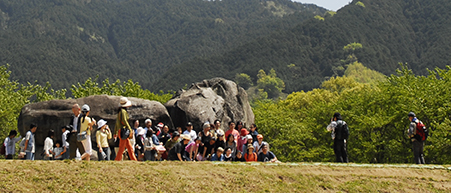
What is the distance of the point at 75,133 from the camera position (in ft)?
51.2

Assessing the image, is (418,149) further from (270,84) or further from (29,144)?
(270,84)

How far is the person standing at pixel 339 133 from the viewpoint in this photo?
18.8 meters

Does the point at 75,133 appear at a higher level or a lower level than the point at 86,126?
lower

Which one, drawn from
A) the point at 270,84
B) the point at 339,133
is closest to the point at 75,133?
the point at 339,133

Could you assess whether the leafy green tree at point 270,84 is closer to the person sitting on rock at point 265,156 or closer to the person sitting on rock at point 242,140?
the person sitting on rock at point 242,140

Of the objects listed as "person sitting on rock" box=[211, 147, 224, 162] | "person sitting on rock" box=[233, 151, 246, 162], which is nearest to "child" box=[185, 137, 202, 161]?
"person sitting on rock" box=[211, 147, 224, 162]

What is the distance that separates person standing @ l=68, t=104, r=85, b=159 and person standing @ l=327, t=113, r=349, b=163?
28.4ft

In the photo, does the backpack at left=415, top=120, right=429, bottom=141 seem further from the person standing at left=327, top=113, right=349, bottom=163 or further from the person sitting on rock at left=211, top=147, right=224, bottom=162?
the person sitting on rock at left=211, top=147, right=224, bottom=162

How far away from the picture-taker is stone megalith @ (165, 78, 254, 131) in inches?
1081

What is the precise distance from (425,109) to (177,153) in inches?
839

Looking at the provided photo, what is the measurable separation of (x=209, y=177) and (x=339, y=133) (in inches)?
228

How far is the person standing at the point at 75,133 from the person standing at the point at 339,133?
8.65m

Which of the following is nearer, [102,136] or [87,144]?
[87,144]

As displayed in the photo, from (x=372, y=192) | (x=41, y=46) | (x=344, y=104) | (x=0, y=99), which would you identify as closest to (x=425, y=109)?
(x=344, y=104)
